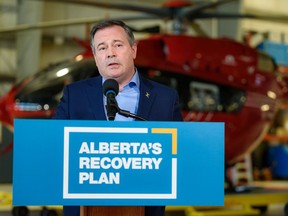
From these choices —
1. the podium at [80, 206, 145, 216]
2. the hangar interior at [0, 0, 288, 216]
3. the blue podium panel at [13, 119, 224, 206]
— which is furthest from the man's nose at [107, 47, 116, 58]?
the hangar interior at [0, 0, 288, 216]

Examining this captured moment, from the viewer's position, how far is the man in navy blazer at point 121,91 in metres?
1.43

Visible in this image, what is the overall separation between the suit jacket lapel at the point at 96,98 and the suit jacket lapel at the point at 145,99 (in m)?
0.12

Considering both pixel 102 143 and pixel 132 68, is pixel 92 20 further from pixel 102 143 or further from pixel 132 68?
pixel 102 143

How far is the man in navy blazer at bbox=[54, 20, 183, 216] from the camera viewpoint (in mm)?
1427

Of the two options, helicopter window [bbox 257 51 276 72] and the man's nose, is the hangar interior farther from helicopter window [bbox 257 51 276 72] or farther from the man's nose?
the man's nose

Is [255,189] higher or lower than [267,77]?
lower

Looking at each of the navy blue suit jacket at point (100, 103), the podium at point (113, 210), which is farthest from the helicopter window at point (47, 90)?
the podium at point (113, 210)

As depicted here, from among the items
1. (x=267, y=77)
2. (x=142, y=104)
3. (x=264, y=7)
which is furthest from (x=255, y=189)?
(x=264, y=7)

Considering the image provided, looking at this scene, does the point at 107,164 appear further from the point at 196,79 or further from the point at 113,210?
the point at 196,79

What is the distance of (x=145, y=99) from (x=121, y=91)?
0.09 meters

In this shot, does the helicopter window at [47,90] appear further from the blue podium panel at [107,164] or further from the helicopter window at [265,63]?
the blue podium panel at [107,164]

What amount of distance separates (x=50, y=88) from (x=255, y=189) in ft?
7.94

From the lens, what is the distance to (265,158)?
11.0m

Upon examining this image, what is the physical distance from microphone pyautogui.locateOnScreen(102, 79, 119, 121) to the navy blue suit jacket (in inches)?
4.6
